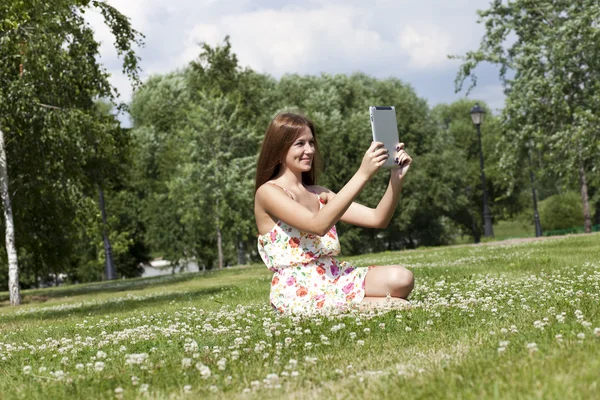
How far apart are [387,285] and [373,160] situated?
1648 mm

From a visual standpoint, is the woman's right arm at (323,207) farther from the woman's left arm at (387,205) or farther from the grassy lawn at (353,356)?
the grassy lawn at (353,356)

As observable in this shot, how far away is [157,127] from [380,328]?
175 feet

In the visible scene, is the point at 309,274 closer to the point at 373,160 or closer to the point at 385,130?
the point at 373,160

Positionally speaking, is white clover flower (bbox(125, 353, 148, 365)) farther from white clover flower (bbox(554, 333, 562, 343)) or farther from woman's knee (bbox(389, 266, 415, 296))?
woman's knee (bbox(389, 266, 415, 296))

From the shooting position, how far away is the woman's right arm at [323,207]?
260 inches

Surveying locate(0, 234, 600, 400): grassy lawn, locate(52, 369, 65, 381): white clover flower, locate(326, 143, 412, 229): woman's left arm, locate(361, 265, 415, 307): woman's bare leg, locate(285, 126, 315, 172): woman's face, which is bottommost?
locate(0, 234, 600, 400): grassy lawn

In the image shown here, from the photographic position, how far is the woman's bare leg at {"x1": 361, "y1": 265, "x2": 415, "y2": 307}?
7.56 metres

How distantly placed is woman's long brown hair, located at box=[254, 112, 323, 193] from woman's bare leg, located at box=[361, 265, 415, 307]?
4.97 ft

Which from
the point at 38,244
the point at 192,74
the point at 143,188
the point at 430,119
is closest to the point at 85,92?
the point at 38,244

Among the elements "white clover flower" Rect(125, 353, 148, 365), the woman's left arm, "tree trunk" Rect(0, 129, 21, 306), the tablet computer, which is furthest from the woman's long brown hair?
"tree trunk" Rect(0, 129, 21, 306)

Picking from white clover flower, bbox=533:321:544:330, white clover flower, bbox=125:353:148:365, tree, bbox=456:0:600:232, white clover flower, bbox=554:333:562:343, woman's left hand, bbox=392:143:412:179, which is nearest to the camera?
white clover flower, bbox=554:333:562:343

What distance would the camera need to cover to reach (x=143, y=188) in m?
60.5

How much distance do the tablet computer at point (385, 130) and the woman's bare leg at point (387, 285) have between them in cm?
129

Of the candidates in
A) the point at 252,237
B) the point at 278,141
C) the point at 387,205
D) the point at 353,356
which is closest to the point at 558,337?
the point at 353,356
